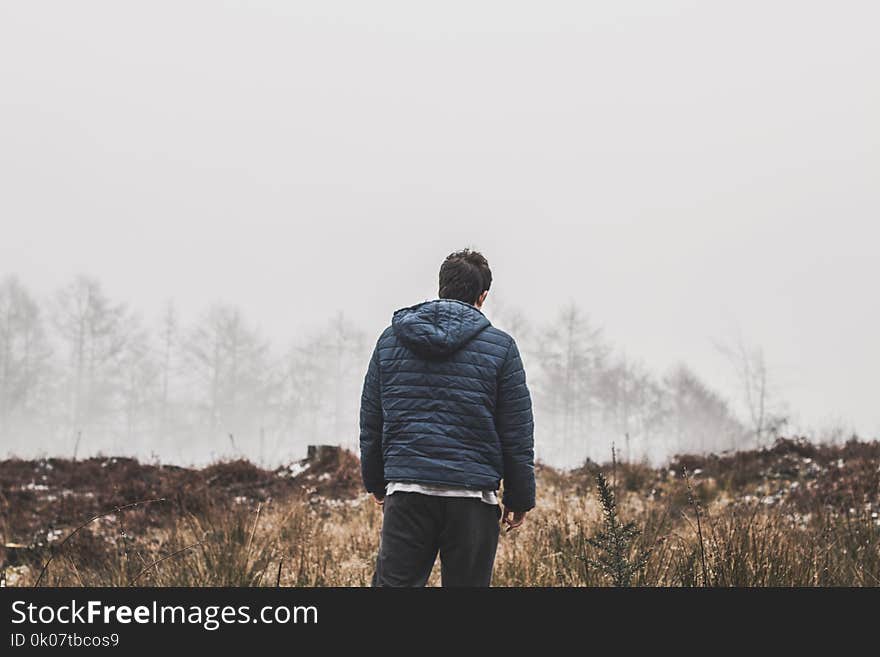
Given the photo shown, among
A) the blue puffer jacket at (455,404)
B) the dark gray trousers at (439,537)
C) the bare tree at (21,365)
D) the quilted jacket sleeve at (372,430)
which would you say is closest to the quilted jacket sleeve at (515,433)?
the blue puffer jacket at (455,404)

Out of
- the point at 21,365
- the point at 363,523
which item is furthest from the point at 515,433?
the point at 21,365

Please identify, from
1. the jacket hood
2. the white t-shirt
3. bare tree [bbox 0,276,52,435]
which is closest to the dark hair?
the jacket hood

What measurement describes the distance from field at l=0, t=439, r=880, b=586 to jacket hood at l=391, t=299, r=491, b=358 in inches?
39.5

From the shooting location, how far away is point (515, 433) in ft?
12.2

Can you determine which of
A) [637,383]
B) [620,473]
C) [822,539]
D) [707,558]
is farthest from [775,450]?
[637,383]

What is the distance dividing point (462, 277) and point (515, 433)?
0.84 m

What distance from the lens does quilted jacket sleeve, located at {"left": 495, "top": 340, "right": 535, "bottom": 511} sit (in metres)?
3.71

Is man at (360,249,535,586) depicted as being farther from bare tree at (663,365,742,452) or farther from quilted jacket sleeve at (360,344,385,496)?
bare tree at (663,365,742,452)

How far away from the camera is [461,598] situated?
2.63 metres

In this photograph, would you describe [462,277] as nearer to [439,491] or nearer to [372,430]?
[372,430]

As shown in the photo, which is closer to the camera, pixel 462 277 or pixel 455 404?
pixel 455 404

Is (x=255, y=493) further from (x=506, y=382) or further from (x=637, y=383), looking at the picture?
(x=637, y=383)

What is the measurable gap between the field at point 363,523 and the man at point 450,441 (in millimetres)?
555

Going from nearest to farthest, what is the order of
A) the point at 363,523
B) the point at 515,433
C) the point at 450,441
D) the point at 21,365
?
the point at 450,441, the point at 515,433, the point at 363,523, the point at 21,365
